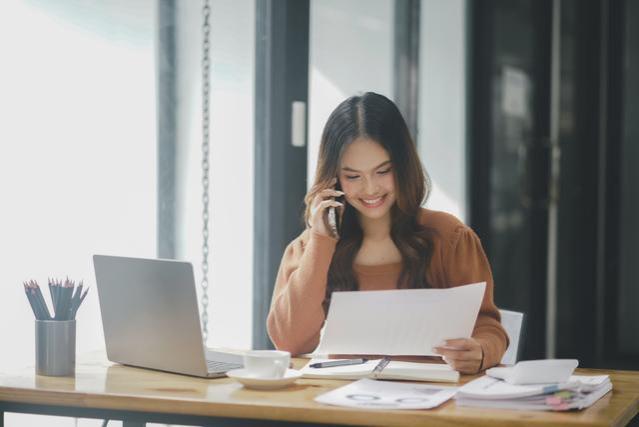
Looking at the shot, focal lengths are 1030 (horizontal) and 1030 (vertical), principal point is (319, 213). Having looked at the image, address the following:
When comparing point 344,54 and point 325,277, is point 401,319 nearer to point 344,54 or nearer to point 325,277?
point 325,277

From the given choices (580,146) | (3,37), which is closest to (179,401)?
(3,37)

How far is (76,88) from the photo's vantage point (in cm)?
228

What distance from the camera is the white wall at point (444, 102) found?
4.15 metres

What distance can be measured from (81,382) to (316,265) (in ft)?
2.07

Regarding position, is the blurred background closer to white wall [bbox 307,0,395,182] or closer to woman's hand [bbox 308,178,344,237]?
white wall [bbox 307,0,395,182]

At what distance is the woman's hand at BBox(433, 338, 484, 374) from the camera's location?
189cm

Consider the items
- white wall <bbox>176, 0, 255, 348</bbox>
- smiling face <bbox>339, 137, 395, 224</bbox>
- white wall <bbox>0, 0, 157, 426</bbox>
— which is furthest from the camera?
white wall <bbox>176, 0, 255, 348</bbox>

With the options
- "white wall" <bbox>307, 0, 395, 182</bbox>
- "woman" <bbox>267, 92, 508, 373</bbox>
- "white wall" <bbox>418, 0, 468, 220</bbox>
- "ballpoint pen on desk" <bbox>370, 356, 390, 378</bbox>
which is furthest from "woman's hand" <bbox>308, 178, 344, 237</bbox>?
"white wall" <bbox>418, 0, 468, 220</bbox>

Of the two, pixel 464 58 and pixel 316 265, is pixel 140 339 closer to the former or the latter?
pixel 316 265

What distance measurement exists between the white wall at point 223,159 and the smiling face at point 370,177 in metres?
0.55

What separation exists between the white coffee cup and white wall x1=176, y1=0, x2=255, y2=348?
3.17ft

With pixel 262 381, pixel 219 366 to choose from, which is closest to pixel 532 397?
pixel 262 381

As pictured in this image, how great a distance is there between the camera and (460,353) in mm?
1893

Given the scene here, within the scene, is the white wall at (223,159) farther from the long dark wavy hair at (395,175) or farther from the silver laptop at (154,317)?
the silver laptop at (154,317)
